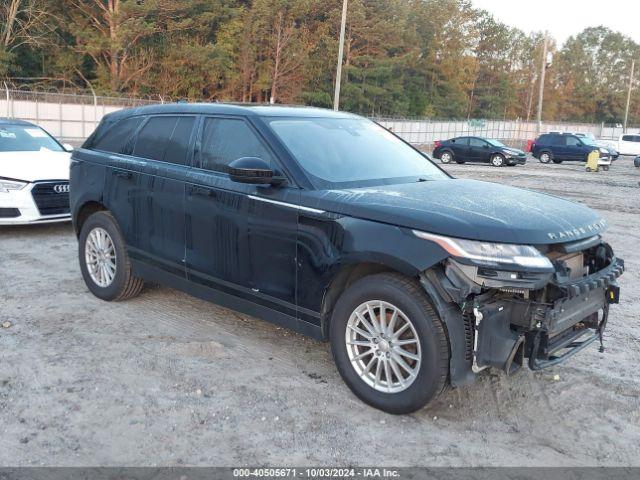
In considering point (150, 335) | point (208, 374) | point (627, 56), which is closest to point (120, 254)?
point (150, 335)

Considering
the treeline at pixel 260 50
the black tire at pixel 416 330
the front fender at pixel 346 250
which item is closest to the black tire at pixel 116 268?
the front fender at pixel 346 250

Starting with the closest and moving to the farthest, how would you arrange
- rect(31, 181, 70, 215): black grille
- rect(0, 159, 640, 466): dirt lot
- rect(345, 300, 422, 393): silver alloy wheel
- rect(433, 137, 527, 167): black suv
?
rect(0, 159, 640, 466): dirt lot → rect(345, 300, 422, 393): silver alloy wheel → rect(31, 181, 70, 215): black grille → rect(433, 137, 527, 167): black suv

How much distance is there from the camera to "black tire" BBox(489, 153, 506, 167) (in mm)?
30281

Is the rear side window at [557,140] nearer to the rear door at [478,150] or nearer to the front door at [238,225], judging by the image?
the rear door at [478,150]

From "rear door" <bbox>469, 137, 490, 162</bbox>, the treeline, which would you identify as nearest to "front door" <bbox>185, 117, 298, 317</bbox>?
"rear door" <bbox>469, 137, 490, 162</bbox>

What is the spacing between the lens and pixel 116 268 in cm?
579

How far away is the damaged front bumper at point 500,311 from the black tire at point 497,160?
27.6 metres

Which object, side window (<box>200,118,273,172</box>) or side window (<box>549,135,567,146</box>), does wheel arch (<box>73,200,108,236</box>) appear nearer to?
side window (<box>200,118,273,172</box>)

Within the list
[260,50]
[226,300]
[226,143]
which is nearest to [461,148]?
[260,50]

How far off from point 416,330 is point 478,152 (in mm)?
28545

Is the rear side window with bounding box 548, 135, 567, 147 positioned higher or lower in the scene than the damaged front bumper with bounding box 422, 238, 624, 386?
higher

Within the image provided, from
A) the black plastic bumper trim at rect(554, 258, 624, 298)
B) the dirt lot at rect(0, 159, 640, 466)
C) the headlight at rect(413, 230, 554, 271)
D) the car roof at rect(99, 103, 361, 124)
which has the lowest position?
the dirt lot at rect(0, 159, 640, 466)

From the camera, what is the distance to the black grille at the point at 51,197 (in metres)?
8.47

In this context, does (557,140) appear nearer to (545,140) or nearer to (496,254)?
(545,140)
